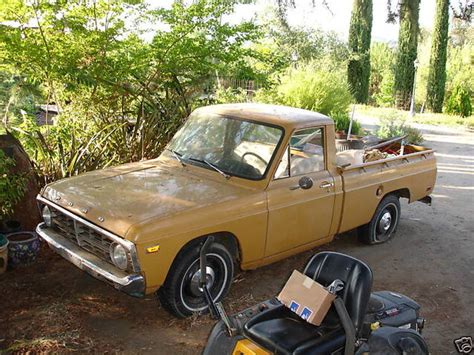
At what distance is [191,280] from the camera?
418 cm

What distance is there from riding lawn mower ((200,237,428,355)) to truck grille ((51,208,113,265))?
1.44 metres

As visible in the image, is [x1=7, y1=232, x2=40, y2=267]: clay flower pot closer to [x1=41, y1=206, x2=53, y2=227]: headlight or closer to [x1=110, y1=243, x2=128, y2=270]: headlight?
[x1=41, y1=206, x2=53, y2=227]: headlight

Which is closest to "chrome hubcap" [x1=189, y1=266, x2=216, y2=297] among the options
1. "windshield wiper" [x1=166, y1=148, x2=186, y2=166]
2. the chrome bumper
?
the chrome bumper

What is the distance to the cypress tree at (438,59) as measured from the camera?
22922 millimetres

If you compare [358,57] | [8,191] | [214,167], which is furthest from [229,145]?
[358,57]

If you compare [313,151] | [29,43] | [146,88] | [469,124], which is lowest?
[469,124]

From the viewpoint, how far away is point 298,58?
81.5 feet

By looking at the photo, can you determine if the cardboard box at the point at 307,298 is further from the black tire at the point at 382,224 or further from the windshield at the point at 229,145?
the black tire at the point at 382,224

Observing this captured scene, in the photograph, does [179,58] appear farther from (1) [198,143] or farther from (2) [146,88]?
(1) [198,143]

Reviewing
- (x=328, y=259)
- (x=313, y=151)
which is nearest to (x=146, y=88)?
(x=313, y=151)

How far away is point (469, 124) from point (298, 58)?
8.89 meters

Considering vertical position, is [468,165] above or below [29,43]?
below

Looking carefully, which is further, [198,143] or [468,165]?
[468,165]

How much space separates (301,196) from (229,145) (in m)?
0.90
